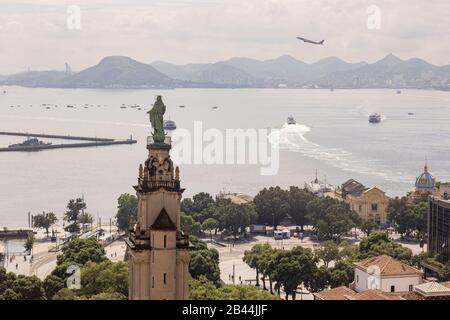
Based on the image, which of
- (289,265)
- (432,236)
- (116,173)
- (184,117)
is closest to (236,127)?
(184,117)

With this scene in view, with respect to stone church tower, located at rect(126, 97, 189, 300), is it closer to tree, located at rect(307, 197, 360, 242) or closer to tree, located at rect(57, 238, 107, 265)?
tree, located at rect(57, 238, 107, 265)

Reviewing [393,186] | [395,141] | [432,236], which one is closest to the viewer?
[432,236]

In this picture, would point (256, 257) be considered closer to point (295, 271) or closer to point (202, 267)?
point (202, 267)

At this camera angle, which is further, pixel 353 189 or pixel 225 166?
pixel 225 166

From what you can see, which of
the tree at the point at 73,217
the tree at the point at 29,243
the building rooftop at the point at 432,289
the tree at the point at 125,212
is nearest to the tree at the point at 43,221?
the tree at the point at 73,217

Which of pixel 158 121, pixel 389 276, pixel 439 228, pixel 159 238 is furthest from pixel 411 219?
pixel 159 238

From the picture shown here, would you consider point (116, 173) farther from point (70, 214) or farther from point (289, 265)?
point (289, 265)

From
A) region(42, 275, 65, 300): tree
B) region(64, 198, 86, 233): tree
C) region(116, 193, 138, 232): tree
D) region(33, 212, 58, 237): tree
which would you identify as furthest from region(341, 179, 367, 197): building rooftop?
region(42, 275, 65, 300): tree
